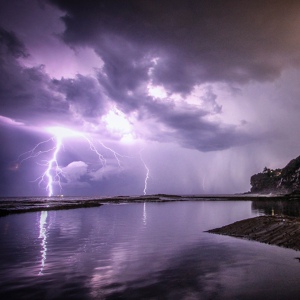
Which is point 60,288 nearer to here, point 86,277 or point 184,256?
point 86,277

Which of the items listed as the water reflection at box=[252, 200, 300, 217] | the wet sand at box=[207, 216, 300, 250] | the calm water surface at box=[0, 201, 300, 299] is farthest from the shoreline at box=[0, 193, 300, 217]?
the wet sand at box=[207, 216, 300, 250]

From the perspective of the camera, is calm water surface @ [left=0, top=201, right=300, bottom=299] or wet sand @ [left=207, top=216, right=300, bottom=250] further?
wet sand @ [left=207, top=216, right=300, bottom=250]

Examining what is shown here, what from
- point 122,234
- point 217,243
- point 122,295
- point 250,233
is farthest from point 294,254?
point 122,234

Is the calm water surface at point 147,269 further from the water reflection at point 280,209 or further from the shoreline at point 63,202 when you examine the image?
the shoreline at point 63,202

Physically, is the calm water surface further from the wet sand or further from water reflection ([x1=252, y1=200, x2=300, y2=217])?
water reflection ([x1=252, y1=200, x2=300, y2=217])

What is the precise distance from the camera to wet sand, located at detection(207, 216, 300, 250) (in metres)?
19.9

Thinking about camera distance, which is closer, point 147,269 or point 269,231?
point 147,269

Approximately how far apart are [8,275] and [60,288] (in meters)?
3.98

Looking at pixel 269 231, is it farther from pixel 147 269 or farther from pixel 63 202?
A: pixel 63 202

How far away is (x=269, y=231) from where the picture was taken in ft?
76.8

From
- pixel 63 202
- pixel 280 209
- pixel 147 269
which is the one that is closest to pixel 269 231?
pixel 147 269

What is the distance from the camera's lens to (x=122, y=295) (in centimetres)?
1048

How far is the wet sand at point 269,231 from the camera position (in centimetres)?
1988

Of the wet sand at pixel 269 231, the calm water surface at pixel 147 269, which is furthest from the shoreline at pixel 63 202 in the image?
the wet sand at pixel 269 231
